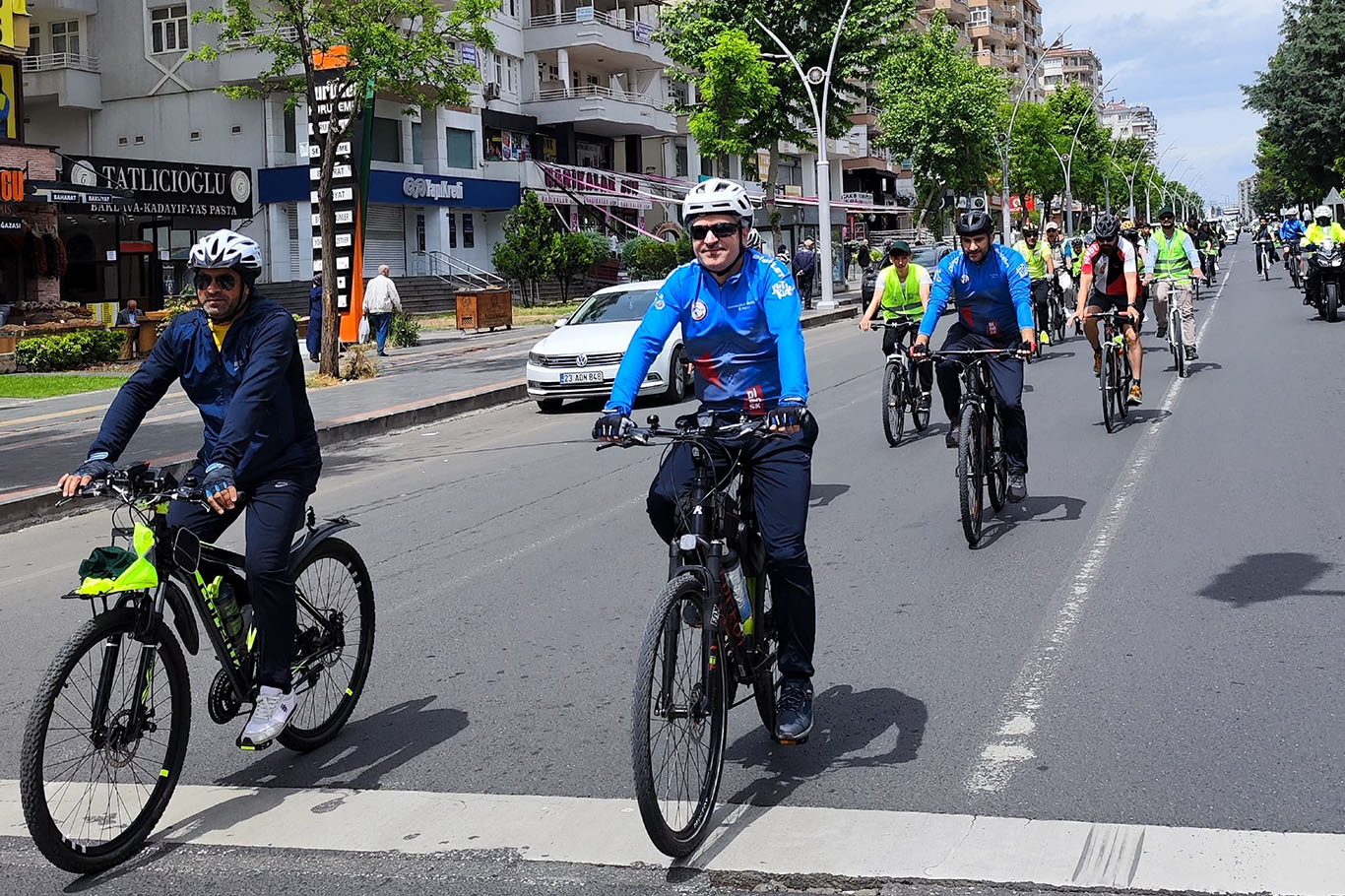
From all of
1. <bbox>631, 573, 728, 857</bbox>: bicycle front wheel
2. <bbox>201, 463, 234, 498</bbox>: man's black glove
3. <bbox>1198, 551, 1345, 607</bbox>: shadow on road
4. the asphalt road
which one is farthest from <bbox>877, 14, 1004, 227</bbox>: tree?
<bbox>631, 573, 728, 857</bbox>: bicycle front wheel

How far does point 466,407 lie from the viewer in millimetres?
19031

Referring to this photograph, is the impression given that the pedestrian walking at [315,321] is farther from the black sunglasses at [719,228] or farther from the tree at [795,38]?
the black sunglasses at [719,228]

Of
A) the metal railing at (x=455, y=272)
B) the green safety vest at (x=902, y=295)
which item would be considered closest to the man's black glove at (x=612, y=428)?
the green safety vest at (x=902, y=295)

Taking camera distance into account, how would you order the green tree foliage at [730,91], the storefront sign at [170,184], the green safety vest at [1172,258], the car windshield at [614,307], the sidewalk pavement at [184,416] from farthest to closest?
the green tree foliage at [730,91], the storefront sign at [170,184], the car windshield at [614,307], the green safety vest at [1172,258], the sidewalk pavement at [184,416]

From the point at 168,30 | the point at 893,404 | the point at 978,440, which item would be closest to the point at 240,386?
the point at 978,440

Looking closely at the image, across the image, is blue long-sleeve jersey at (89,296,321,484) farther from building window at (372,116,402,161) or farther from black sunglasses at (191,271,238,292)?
building window at (372,116,402,161)

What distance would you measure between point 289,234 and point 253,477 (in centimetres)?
4197

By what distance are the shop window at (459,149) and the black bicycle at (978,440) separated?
41199 mm

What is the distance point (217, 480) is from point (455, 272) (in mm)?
44762

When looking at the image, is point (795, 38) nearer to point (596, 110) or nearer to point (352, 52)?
point (596, 110)

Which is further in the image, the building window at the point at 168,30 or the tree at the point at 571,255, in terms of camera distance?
the building window at the point at 168,30

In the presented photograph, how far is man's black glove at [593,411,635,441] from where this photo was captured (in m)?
4.38

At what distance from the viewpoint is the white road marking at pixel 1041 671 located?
461 centimetres

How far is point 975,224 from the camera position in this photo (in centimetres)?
908
